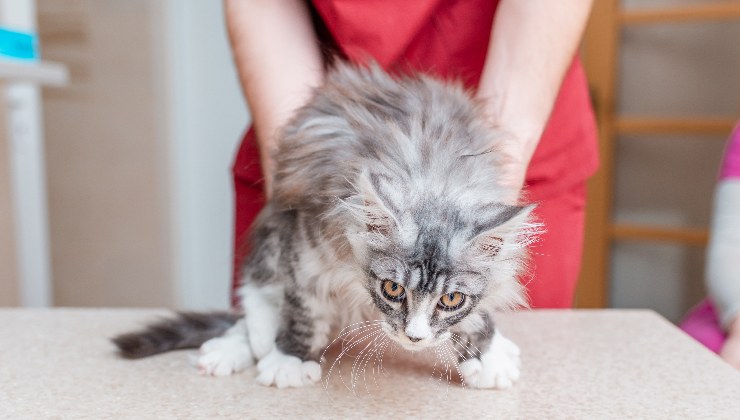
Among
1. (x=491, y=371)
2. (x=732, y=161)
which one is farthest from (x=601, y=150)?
(x=491, y=371)

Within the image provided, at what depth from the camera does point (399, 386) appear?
3.05 ft

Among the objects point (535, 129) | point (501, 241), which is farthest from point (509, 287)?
point (535, 129)

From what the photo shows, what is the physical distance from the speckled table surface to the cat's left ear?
0.69 ft

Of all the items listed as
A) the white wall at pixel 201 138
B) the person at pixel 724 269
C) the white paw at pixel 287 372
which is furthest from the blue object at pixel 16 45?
the person at pixel 724 269

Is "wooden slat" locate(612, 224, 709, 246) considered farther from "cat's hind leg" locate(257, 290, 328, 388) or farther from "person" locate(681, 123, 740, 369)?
"cat's hind leg" locate(257, 290, 328, 388)

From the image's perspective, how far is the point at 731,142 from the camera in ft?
5.02

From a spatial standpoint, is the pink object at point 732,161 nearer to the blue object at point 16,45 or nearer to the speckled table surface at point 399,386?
Answer: the speckled table surface at point 399,386

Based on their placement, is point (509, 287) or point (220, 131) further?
point (220, 131)

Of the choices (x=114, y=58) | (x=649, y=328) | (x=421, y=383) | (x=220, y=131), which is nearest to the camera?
(x=421, y=383)

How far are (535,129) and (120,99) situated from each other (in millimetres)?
2005

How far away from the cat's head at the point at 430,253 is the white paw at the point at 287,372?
0.17 metres

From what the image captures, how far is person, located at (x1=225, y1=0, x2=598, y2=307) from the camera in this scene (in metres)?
1.11

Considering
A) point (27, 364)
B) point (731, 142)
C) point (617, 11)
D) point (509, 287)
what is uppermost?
point (617, 11)

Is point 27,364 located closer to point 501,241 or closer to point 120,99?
point 501,241
